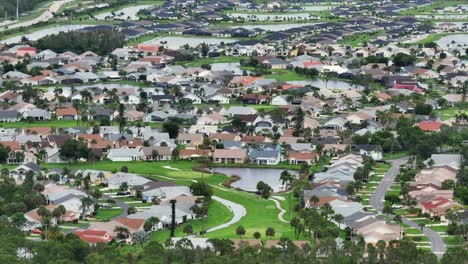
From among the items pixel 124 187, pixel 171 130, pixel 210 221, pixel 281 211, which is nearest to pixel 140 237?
pixel 210 221

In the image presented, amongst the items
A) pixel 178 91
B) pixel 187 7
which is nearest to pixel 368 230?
pixel 178 91

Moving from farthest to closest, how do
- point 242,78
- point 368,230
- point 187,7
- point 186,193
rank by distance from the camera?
point 187,7, point 242,78, point 186,193, point 368,230

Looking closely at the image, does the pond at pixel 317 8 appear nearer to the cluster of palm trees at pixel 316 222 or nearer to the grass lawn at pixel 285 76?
the grass lawn at pixel 285 76

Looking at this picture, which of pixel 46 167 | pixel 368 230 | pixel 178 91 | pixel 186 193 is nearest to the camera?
pixel 368 230

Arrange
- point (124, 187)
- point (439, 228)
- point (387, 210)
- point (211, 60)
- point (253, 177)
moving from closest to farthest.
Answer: point (439, 228), point (387, 210), point (124, 187), point (253, 177), point (211, 60)

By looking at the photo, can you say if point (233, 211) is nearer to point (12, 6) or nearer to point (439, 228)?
point (439, 228)

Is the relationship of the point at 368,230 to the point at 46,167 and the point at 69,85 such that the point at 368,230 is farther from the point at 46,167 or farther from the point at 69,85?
A: the point at 69,85

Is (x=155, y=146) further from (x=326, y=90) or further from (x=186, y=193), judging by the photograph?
(x=326, y=90)

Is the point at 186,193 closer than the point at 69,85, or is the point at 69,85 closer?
the point at 186,193
